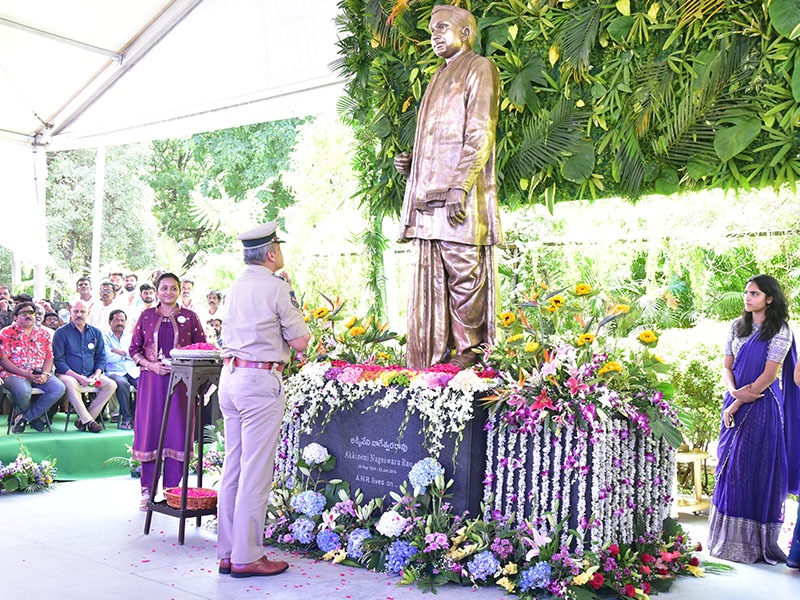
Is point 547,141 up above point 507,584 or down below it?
above

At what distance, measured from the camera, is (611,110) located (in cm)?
585

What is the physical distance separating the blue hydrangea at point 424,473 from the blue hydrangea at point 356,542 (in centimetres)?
39

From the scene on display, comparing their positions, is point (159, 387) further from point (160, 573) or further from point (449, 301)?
point (449, 301)

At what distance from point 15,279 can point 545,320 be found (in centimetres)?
1004

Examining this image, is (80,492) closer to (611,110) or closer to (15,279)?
(611,110)

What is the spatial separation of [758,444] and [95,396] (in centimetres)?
613

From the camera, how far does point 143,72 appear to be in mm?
9344

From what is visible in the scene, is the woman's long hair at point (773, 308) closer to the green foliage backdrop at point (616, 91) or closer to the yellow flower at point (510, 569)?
the green foliage backdrop at point (616, 91)

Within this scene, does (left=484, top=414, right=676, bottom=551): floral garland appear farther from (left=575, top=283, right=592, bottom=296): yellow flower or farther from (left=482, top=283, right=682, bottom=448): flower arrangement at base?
(left=575, top=283, right=592, bottom=296): yellow flower

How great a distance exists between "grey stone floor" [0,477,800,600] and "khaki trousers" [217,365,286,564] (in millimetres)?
196

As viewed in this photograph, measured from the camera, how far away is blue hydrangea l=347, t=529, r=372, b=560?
4.84 meters

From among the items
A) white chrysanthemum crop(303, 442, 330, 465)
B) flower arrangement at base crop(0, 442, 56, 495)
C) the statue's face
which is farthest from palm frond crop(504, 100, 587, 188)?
flower arrangement at base crop(0, 442, 56, 495)

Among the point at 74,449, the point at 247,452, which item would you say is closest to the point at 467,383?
the point at 247,452

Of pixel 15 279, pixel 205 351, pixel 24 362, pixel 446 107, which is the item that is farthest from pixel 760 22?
pixel 15 279
